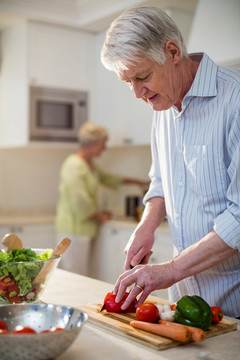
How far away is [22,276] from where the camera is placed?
1.39 m

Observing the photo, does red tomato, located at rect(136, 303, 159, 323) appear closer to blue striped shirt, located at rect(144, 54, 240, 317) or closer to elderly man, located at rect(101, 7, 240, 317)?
elderly man, located at rect(101, 7, 240, 317)

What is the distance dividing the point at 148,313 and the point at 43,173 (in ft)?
11.9

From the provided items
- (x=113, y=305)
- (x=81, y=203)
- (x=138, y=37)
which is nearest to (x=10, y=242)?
(x=113, y=305)

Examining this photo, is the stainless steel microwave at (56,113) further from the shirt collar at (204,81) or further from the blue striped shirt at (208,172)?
the shirt collar at (204,81)

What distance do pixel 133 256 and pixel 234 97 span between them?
1.95ft

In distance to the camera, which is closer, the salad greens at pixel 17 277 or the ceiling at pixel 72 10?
the salad greens at pixel 17 277

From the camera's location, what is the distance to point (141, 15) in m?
1.40

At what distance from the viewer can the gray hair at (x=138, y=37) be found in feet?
4.52

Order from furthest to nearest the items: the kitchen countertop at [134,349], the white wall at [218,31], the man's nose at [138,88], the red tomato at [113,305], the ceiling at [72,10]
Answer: the ceiling at [72,10], the white wall at [218,31], the man's nose at [138,88], the red tomato at [113,305], the kitchen countertop at [134,349]

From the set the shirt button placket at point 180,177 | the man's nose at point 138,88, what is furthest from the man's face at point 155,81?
the shirt button placket at point 180,177

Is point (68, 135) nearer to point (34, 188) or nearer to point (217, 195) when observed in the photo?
point (34, 188)

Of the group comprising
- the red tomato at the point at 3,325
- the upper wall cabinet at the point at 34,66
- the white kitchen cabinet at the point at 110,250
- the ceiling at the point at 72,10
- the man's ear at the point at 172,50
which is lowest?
the white kitchen cabinet at the point at 110,250

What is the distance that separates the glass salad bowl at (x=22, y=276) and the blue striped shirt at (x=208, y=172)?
460 mm

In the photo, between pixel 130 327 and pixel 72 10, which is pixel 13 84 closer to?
pixel 72 10
